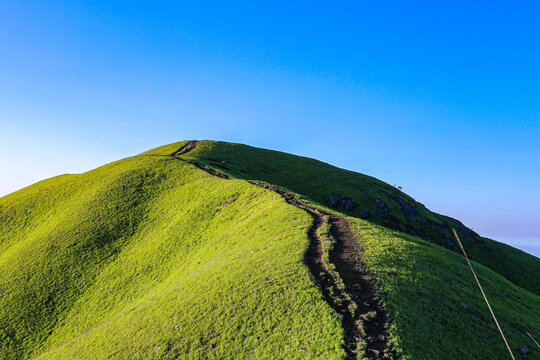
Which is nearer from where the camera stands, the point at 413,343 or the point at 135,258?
the point at 413,343

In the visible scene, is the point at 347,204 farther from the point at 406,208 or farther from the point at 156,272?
the point at 156,272

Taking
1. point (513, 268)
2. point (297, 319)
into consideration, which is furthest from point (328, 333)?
point (513, 268)

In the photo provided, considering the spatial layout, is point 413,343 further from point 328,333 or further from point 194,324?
point 194,324

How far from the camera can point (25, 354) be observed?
118ft

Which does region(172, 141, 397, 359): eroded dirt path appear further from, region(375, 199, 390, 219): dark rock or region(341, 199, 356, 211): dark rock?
region(375, 199, 390, 219): dark rock

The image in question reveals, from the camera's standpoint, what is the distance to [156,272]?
4262cm

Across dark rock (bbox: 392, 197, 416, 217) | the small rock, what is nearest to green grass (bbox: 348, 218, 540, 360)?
the small rock

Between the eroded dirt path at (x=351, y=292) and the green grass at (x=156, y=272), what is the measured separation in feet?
3.23

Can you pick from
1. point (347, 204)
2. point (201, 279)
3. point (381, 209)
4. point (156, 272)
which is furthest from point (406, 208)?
point (201, 279)

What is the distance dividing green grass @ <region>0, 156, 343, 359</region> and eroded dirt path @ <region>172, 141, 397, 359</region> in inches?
38.8

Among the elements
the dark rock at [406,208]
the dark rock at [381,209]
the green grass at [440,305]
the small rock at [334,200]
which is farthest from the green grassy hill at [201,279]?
the dark rock at [406,208]

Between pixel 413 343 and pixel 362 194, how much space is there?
72.3m

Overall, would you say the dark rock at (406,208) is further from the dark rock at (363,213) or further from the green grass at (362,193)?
the dark rock at (363,213)

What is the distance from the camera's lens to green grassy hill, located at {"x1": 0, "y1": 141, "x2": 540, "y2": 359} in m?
22.1
